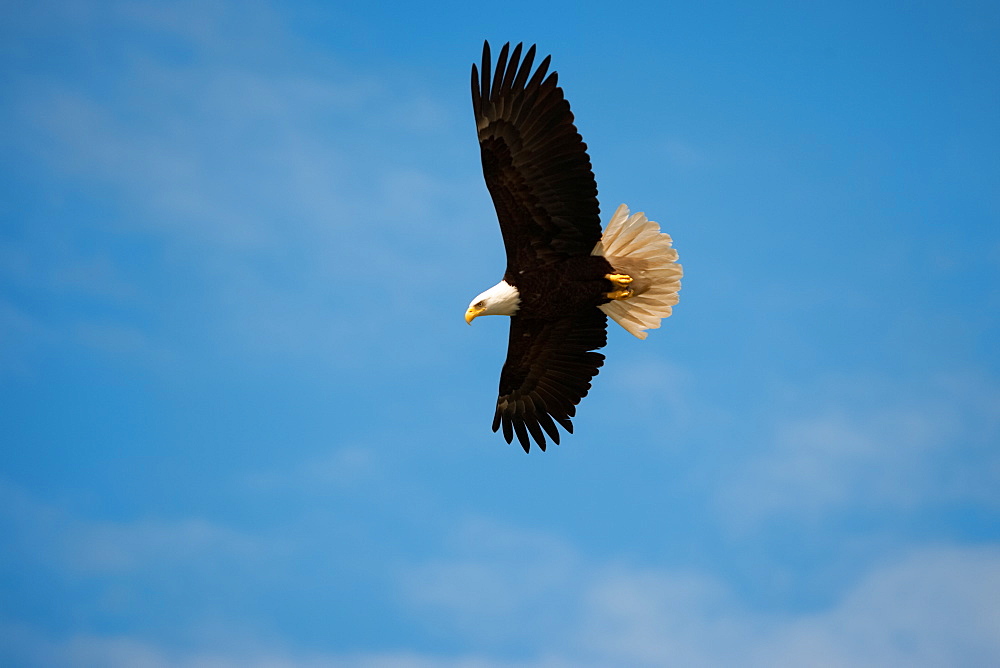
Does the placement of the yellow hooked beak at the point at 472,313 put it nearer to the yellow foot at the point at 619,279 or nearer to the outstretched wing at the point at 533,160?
the outstretched wing at the point at 533,160

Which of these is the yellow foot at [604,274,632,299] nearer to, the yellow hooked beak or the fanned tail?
the fanned tail

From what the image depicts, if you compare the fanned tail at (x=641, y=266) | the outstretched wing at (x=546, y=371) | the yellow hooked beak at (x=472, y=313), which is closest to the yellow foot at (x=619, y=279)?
the fanned tail at (x=641, y=266)

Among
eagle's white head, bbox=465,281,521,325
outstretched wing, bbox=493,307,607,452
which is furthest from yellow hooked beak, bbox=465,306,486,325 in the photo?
outstretched wing, bbox=493,307,607,452

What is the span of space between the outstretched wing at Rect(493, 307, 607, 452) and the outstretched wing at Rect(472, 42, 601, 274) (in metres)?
0.97

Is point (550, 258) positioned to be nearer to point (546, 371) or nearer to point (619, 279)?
point (619, 279)

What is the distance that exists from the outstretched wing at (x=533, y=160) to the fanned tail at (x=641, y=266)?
34 cm

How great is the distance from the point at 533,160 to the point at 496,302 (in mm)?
1377

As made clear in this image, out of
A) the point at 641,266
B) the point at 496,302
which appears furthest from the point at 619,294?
the point at 496,302

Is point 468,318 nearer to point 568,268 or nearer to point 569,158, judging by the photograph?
point 568,268

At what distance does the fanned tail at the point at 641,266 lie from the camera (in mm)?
9156

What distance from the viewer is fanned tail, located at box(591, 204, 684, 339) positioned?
9.16 metres

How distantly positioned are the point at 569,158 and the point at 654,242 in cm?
139

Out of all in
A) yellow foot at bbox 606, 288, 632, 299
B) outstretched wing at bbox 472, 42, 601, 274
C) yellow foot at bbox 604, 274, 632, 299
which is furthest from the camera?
yellow foot at bbox 606, 288, 632, 299

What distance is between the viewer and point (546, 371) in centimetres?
990
